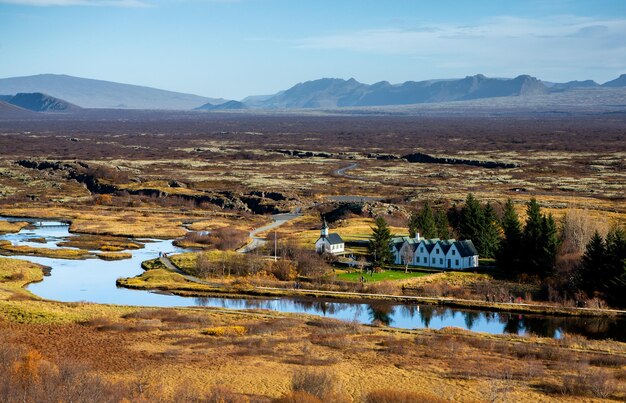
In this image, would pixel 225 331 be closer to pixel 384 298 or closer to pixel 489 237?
pixel 384 298

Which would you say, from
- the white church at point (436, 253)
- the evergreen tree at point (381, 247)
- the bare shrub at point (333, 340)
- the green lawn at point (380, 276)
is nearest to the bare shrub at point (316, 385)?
the bare shrub at point (333, 340)

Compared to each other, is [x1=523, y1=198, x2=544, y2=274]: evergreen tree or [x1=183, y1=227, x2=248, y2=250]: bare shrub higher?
[x1=523, y1=198, x2=544, y2=274]: evergreen tree

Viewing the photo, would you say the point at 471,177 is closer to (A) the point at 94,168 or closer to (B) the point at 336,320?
(A) the point at 94,168

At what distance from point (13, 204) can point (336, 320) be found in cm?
7700

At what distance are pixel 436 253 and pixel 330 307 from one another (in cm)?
1451

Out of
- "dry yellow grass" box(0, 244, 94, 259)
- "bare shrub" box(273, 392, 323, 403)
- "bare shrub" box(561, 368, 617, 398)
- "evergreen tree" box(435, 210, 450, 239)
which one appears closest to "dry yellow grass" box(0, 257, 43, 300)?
"dry yellow grass" box(0, 244, 94, 259)

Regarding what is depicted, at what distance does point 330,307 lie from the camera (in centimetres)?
5859

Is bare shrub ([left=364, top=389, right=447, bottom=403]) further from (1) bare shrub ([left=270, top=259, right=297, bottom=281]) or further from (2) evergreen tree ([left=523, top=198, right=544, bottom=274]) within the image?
(2) evergreen tree ([left=523, top=198, right=544, bottom=274])

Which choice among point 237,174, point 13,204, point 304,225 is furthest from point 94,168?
point 304,225

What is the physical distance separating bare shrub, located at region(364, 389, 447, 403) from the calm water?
18.3 metres

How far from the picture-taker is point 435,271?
67.7 m

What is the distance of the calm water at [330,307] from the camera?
5228 centimetres

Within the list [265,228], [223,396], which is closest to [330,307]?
[223,396]

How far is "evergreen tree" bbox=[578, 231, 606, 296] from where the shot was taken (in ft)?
188
